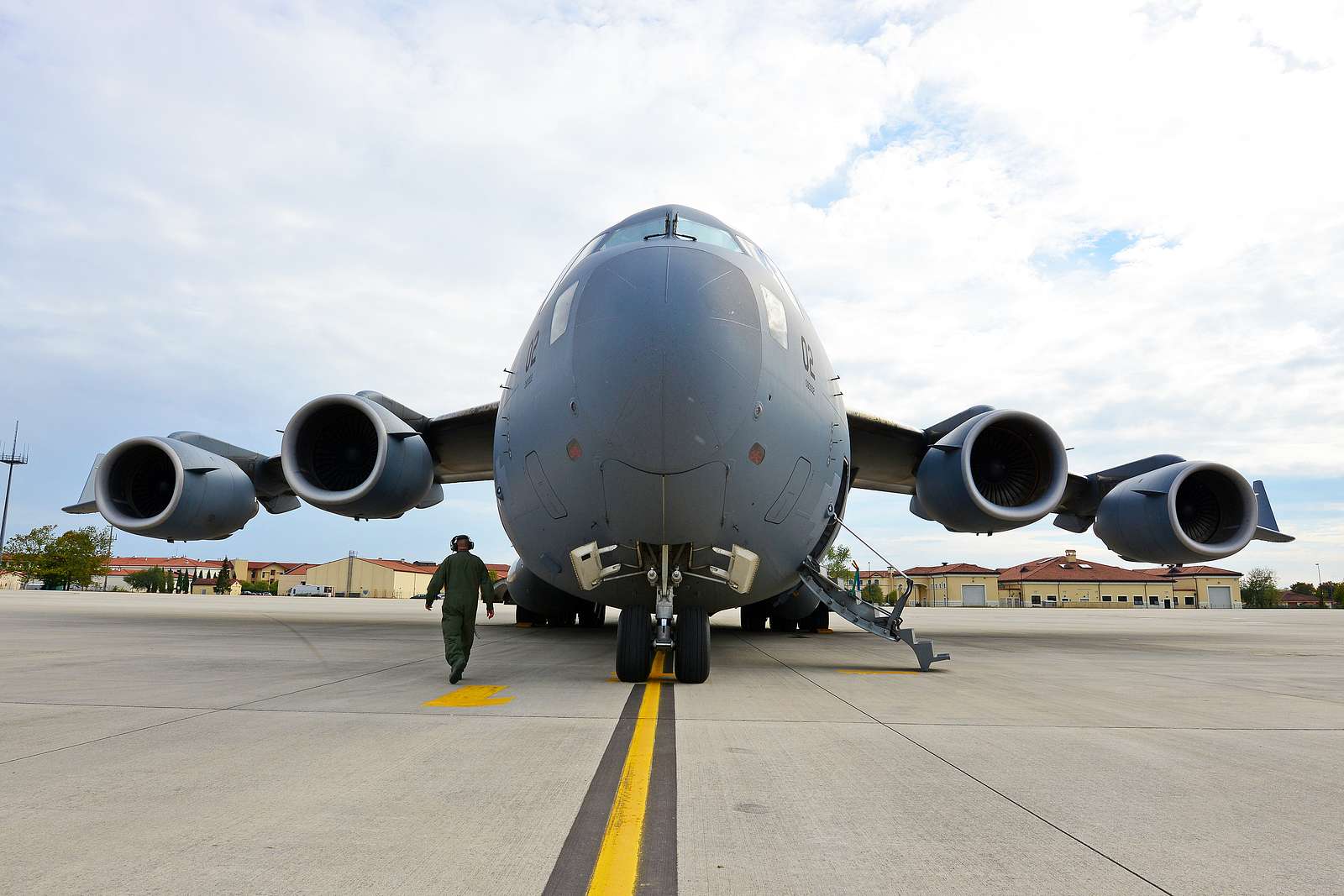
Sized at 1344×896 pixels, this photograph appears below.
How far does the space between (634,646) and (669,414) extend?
7.11 feet

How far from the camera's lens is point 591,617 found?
14.6 meters

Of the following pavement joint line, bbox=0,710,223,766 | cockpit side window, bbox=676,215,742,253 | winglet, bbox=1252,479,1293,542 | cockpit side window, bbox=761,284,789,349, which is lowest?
pavement joint line, bbox=0,710,223,766

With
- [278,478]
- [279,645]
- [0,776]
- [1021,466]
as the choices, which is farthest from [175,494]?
[1021,466]

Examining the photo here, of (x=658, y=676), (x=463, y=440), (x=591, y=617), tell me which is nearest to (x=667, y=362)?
(x=658, y=676)

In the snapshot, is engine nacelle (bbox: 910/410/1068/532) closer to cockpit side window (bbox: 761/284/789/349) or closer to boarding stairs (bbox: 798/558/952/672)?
boarding stairs (bbox: 798/558/952/672)

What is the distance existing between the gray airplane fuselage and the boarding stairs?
34.3 inches

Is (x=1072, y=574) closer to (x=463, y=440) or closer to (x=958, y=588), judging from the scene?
(x=958, y=588)

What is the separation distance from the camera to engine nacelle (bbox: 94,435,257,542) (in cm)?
1196

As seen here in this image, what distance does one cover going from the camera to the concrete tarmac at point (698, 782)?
2.26 meters

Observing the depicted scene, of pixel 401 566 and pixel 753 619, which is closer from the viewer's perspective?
pixel 753 619

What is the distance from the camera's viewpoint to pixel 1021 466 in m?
11.6

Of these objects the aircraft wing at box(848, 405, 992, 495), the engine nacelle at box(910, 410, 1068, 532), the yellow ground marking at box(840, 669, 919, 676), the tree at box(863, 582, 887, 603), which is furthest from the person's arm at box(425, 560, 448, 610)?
the tree at box(863, 582, 887, 603)

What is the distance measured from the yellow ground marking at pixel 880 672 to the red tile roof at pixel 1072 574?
72851 millimetres

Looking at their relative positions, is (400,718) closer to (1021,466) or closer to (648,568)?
(648,568)
